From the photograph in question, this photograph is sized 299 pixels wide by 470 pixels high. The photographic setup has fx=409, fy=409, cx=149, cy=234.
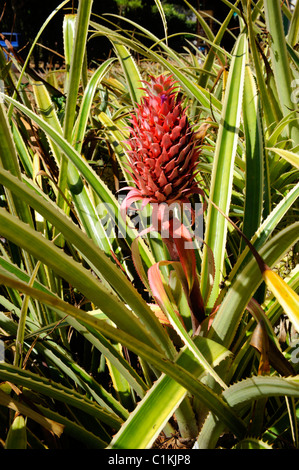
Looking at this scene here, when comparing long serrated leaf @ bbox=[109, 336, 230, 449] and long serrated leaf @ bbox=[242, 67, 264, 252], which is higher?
long serrated leaf @ bbox=[242, 67, 264, 252]

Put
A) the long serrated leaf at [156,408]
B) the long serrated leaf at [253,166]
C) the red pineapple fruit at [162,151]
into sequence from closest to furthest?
the long serrated leaf at [156,408] → the red pineapple fruit at [162,151] → the long serrated leaf at [253,166]

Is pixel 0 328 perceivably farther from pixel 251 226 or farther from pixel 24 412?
pixel 251 226

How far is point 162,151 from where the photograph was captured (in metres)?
0.69

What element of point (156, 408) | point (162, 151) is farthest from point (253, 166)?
point (156, 408)

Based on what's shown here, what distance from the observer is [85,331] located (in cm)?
87

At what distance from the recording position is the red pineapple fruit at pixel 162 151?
0.69 meters

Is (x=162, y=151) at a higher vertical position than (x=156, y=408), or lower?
higher

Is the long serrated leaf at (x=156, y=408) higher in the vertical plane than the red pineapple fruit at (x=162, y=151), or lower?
lower

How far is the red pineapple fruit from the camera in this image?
0.69 metres

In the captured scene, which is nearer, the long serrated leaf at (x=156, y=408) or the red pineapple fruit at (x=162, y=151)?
the long serrated leaf at (x=156, y=408)

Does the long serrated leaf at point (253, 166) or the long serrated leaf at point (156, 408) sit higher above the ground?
the long serrated leaf at point (253, 166)

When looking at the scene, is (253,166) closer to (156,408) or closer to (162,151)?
(162,151)

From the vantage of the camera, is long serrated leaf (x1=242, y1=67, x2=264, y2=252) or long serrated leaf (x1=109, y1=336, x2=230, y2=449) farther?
long serrated leaf (x1=242, y1=67, x2=264, y2=252)

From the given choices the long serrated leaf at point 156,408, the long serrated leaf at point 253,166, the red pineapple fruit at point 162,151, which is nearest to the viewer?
the long serrated leaf at point 156,408
